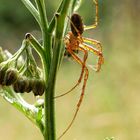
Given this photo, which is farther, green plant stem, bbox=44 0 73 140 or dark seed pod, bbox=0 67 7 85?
dark seed pod, bbox=0 67 7 85

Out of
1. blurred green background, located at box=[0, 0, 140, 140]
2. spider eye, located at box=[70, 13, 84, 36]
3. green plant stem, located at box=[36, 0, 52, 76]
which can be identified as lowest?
blurred green background, located at box=[0, 0, 140, 140]

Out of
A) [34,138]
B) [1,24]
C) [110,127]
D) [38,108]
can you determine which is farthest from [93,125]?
[1,24]

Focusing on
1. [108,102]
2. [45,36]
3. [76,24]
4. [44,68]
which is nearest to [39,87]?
[44,68]

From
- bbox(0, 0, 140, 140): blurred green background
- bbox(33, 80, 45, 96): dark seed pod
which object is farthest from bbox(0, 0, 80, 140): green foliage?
bbox(0, 0, 140, 140): blurred green background

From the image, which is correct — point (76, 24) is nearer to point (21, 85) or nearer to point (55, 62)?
point (55, 62)

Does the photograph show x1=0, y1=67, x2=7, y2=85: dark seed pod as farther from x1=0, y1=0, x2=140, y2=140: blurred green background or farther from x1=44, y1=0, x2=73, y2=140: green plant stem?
x1=0, y1=0, x2=140, y2=140: blurred green background

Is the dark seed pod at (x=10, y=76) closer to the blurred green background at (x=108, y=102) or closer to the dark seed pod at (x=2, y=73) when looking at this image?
the dark seed pod at (x=2, y=73)

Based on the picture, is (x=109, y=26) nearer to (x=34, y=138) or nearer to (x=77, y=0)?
(x=34, y=138)
